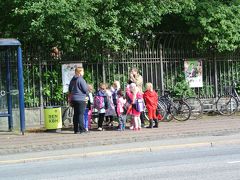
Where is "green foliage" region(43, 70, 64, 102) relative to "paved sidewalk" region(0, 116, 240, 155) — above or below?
above

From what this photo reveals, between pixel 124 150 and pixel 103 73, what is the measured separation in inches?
291

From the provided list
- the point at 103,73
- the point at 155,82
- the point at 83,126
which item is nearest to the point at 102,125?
the point at 83,126

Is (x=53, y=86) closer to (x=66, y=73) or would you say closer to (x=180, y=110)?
(x=66, y=73)

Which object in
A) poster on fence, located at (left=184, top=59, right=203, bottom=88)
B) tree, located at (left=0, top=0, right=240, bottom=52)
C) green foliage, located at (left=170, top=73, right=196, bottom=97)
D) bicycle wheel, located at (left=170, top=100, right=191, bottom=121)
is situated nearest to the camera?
tree, located at (left=0, top=0, right=240, bottom=52)

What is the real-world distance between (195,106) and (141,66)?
8.49 ft

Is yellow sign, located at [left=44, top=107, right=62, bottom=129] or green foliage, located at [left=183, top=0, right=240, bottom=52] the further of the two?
green foliage, located at [left=183, top=0, right=240, bottom=52]

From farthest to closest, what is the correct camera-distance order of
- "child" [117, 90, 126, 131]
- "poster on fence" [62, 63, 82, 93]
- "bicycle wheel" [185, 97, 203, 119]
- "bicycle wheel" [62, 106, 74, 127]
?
1. "bicycle wheel" [185, 97, 203, 119]
2. "poster on fence" [62, 63, 82, 93]
3. "bicycle wheel" [62, 106, 74, 127]
4. "child" [117, 90, 126, 131]

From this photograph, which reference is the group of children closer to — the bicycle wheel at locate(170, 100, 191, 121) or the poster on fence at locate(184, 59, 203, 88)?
the bicycle wheel at locate(170, 100, 191, 121)

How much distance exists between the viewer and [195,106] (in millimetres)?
20438

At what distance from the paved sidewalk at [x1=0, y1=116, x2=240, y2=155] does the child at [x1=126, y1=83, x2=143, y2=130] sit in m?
0.36

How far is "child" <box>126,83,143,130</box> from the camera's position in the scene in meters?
17.0

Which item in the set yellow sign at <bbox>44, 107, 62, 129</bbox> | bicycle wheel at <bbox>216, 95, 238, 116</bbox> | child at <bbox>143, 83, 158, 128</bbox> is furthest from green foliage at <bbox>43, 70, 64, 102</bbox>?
bicycle wheel at <bbox>216, 95, 238, 116</bbox>

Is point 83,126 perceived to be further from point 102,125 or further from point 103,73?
point 103,73

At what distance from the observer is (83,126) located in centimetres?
1647
